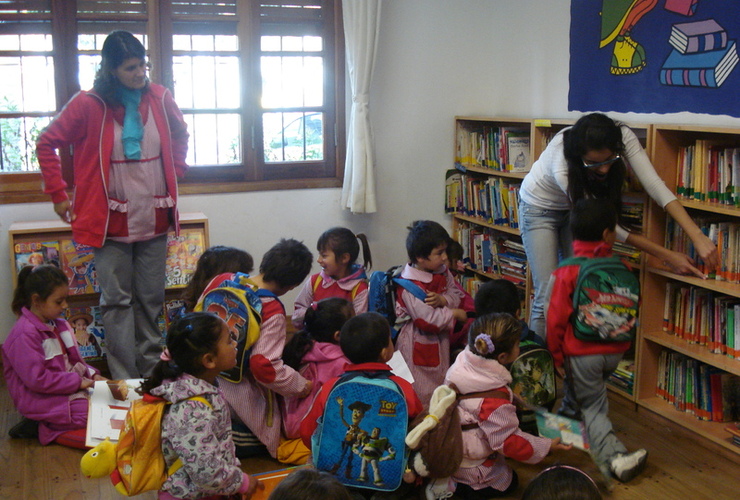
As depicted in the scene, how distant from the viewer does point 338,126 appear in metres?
4.75

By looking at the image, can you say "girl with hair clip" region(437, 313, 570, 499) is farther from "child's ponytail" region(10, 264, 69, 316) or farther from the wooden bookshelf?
"child's ponytail" region(10, 264, 69, 316)

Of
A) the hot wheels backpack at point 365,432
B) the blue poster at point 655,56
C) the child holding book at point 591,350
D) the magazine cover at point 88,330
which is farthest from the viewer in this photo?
the magazine cover at point 88,330

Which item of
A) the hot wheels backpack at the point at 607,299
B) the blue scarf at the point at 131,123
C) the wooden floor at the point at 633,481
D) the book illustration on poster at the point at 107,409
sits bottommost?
the wooden floor at the point at 633,481

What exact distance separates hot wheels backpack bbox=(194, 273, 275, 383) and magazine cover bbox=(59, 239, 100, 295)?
1.37 metres

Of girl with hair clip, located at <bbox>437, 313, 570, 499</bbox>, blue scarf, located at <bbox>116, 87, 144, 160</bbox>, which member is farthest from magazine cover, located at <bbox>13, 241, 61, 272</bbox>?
girl with hair clip, located at <bbox>437, 313, 570, 499</bbox>

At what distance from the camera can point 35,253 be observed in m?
3.78

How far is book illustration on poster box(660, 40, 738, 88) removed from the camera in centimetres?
308

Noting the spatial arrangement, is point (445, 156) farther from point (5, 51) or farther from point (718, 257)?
point (5, 51)

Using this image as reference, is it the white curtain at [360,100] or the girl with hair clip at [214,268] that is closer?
the girl with hair clip at [214,268]

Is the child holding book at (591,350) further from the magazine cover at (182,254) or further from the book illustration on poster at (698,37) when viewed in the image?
the magazine cover at (182,254)

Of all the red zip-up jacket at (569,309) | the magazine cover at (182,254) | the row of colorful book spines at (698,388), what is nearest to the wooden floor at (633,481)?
the row of colorful book spines at (698,388)

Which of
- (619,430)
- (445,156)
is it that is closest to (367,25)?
(445,156)

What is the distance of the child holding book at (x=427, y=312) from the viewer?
307 cm

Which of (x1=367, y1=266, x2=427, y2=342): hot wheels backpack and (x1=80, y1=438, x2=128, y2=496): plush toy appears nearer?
(x1=80, y1=438, x2=128, y2=496): plush toy
